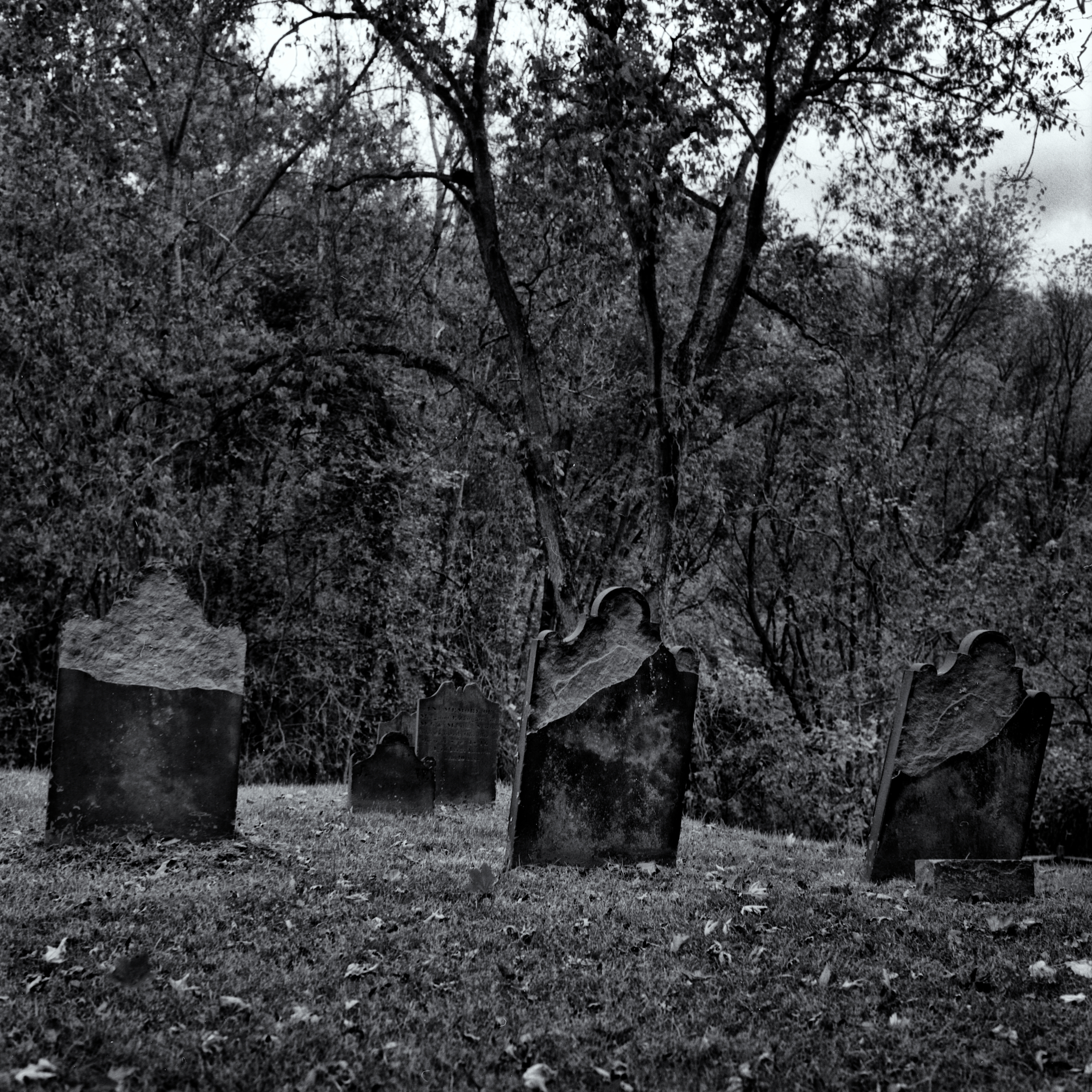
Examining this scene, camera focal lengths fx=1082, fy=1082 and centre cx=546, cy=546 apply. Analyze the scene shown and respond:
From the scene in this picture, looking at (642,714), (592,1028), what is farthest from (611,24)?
(592,1028)

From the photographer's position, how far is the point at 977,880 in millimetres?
7141

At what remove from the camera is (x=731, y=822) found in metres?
21.3

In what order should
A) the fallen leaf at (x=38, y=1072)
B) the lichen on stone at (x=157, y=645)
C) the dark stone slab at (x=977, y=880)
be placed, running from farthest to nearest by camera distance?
the lichen on stone at (x=157, y=645) < the dark stone slab at (x=977, y=880) < the fallen leaf at (x=38, y=1072)

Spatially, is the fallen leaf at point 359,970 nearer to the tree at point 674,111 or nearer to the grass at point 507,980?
the grass at point 507,980

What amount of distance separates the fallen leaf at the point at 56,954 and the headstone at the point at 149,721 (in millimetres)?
2517

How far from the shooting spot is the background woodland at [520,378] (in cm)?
1386

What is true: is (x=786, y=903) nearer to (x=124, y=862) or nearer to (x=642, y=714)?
(x=642, y=714)

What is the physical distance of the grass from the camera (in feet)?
12.7

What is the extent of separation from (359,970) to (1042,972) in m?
3.21

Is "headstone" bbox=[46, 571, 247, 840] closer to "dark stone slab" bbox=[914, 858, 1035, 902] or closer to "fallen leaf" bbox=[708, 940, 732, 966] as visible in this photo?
"fallen leaf" bbox=[708, 940, 732, 966]

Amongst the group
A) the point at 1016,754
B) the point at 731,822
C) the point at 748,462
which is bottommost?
the point at 731,822

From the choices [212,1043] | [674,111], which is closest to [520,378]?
[674,111]

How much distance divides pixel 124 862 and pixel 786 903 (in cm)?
418

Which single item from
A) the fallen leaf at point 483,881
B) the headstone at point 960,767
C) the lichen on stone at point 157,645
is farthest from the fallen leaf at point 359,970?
the headstone at point 960,767
